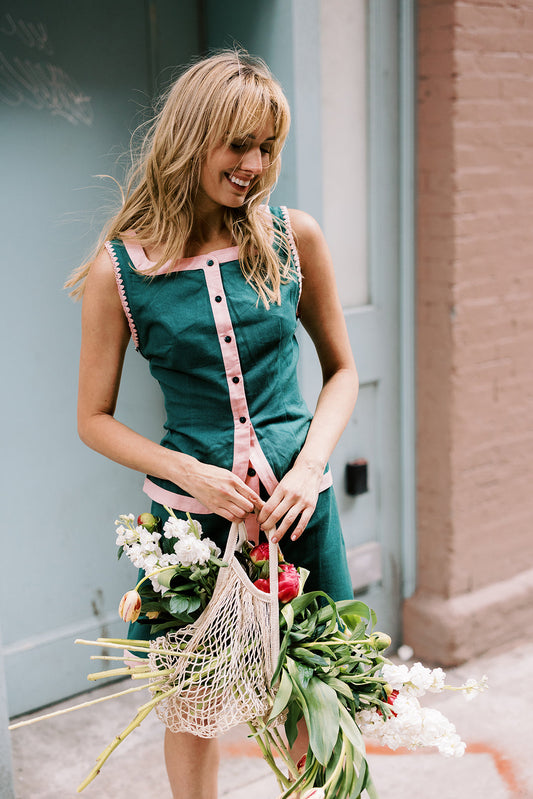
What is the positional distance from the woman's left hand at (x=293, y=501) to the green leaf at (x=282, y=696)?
26 cm

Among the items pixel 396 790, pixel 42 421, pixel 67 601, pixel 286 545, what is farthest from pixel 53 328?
pixel 396 790

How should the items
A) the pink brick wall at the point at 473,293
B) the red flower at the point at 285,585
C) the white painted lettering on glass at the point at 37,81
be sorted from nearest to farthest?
the red flower at the point at 285,585 → the white painted lettering on glass at the point at 37,81 → the pink brick wall at the point at 473,293

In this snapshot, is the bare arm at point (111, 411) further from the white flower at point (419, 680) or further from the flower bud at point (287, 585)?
the white flower at point (419, 680)

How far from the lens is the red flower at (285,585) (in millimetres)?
1645

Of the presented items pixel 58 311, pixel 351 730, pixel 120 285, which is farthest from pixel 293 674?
pixel 58 311

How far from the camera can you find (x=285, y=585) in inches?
64.7

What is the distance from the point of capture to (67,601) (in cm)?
298

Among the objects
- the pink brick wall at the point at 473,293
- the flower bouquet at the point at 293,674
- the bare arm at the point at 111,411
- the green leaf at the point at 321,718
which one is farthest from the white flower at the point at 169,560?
the pink brick wall at the point at 473,293

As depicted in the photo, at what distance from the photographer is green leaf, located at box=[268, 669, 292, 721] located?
155 cm

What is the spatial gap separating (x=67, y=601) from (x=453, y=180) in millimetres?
1977

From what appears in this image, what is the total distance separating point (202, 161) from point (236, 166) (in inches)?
3.1

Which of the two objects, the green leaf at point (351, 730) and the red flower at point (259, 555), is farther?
the red flower at point (259, 555)

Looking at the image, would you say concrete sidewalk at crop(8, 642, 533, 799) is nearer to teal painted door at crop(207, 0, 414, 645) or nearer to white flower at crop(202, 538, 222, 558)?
teal painted door at crop(207, 0, 414, 645)

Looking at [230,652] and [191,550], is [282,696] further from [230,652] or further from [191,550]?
[191,550]
